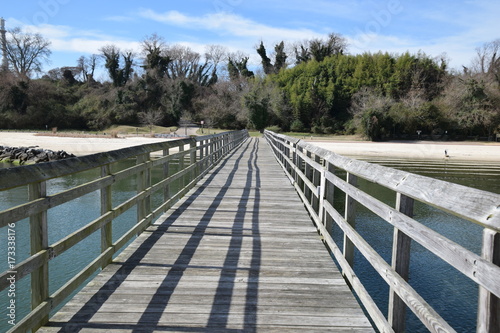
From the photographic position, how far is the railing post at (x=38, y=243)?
96.4 inches

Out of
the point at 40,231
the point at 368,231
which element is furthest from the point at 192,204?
the point at 368,231

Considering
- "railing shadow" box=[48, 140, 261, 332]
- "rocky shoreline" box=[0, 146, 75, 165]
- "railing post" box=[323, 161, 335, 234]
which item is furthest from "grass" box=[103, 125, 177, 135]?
"railing post" box=[323, 161, 335, 234]

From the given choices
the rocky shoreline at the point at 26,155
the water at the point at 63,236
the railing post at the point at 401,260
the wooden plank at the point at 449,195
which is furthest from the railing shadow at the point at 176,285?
the rocky shoreline at the point at 26,155

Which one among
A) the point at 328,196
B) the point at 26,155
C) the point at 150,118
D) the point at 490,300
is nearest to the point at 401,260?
the point at 490,300

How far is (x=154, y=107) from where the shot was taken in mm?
61812

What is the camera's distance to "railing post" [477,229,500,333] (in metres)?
1.39

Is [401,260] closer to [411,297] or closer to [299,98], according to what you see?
[411,297]

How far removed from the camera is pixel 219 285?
10.9 ft

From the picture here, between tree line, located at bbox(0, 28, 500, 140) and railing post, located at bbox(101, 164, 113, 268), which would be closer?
railing post, located at bbox(101, 164, 113, 268)

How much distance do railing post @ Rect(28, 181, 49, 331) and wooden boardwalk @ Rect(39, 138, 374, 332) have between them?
8.1 inches

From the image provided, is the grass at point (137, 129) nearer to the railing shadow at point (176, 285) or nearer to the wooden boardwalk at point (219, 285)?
the wooden boardwalk at point (219, 285)

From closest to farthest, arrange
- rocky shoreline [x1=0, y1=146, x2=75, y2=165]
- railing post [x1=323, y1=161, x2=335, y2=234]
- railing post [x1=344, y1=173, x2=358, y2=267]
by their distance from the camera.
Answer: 1. railing post [x1=344, y1=173, x2=358, y2=267]
2. railing post [x1=323, y1=161, x2=335, y2=234]
3. rocky shoreline [x1=0, y1=146, x2=75, y2=165]

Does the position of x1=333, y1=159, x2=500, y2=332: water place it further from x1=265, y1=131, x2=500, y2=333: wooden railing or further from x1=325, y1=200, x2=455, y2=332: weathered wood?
x1=325, y1=200, x2=455, y2=332: weathered wood

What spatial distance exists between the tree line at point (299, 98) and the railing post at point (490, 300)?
149 feet
